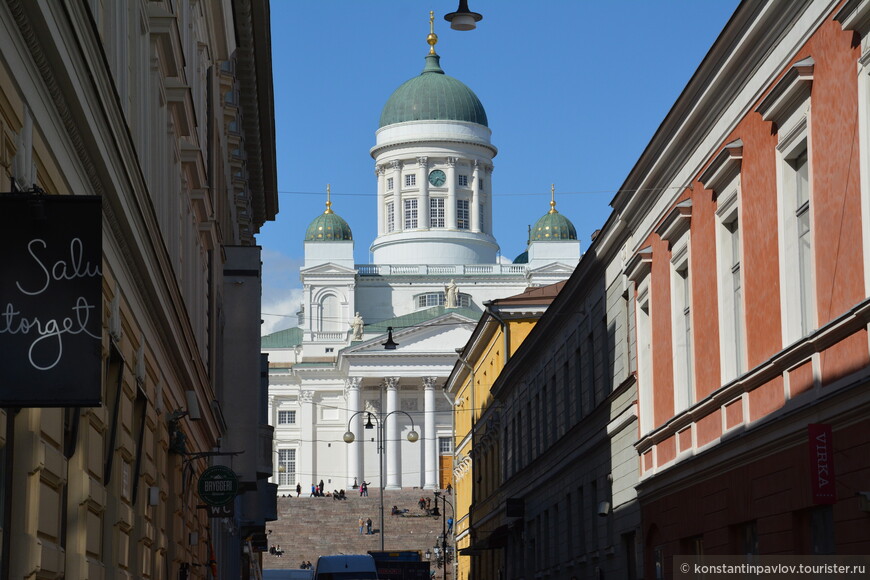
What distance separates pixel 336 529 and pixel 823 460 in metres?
75.7

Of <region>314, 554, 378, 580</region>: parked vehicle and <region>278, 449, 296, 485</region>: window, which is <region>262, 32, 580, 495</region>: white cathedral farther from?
<region>314, 554, 378, 580</region>: parked vehicle

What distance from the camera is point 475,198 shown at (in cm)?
13800

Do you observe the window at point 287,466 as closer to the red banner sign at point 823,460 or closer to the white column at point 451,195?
the white column at point 451,195

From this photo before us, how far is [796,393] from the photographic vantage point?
54.0 ft

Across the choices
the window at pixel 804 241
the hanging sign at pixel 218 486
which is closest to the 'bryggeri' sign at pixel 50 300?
the window at pixel 804 241

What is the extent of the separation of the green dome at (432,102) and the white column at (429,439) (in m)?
25.8

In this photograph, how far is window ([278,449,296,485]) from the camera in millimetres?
127062

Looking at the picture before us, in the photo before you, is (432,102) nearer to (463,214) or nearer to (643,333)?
(463,214)

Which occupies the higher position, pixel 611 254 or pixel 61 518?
pixel 611 254

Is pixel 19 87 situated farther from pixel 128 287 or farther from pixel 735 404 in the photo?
pixel 735 404

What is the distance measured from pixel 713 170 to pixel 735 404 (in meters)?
3.08

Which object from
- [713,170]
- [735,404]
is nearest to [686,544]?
[735,404]

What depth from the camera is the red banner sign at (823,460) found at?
15.1 m

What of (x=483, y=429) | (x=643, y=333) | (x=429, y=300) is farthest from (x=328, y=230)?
(x=643, y=333)
